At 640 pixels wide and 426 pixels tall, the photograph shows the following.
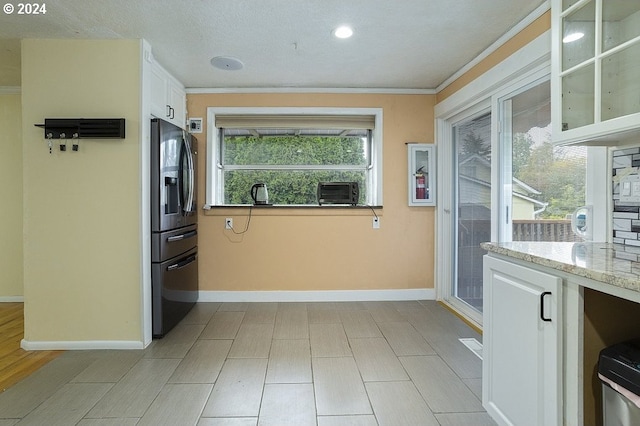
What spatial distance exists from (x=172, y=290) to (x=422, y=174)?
279 cm

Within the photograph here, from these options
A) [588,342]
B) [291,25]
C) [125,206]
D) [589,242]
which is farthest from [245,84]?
[588,342]

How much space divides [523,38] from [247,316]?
3204mm

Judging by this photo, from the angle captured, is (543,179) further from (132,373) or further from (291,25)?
(132,373)

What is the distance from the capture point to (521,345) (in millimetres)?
1354

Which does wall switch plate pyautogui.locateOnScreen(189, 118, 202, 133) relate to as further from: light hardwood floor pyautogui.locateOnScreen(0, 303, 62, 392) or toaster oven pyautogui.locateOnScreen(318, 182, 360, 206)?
light hardwood floor pyautogui.locateOnScreen(0, 303, 62, 392)

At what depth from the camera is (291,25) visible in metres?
2.29

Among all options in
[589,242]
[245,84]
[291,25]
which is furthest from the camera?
[245,84]

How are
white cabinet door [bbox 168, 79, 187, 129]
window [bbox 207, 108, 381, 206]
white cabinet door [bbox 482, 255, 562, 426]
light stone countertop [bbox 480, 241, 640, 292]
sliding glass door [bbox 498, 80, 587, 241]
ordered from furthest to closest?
window [bbox 207, 108, 381, 206]
white cabinet door [bbox 168, 79, 187, 129]
sliding glass door [bbox 498, 80, 587, 241]
white cabinet door [bbox 482, 255, 562, 426]
light stone countertop [bbox 480, 241, 640, 292]

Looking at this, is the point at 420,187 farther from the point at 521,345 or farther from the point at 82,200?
the point at 82,200

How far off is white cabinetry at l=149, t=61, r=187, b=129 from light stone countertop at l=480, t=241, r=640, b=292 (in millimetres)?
2769

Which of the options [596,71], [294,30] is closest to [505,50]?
[596,71]

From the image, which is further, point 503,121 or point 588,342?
point 503,121

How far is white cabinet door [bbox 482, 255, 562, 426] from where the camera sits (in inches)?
46.8

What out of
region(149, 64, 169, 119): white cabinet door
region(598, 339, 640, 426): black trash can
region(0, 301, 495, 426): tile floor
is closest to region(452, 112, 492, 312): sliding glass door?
region(0, 301, 495, 426): tile floor
